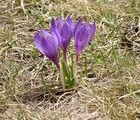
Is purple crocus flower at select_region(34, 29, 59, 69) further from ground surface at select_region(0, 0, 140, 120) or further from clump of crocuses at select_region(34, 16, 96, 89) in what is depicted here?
ground surface at select_region(0, 0, 140, 120)

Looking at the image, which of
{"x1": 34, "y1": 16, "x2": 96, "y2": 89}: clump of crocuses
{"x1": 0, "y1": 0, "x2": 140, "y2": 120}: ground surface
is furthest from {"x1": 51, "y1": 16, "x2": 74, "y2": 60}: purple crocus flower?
{"x1": 0, "y1": 0, "x2": 140, "y2": 120}: ground surface

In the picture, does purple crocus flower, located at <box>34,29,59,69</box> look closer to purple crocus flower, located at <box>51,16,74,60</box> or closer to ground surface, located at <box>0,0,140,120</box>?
purple crocus flower, located at <box>51,16,74,60</box>

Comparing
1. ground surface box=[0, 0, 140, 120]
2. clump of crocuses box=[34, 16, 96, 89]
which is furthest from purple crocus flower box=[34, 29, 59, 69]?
ground surface box=[0, 0, 140, 120]

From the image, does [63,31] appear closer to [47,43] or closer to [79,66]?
[47,43]

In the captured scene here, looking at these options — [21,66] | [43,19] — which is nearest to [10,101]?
[21,66]

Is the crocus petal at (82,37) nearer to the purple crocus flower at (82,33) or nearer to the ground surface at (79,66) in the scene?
the purple crocus flower at (82,33)

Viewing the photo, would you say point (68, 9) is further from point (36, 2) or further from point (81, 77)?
point (81, 77)

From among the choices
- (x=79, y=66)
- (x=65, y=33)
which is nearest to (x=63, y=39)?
(x=65, y=33)

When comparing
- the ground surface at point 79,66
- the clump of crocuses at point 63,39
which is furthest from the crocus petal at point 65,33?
the ground surface at point 79,66
